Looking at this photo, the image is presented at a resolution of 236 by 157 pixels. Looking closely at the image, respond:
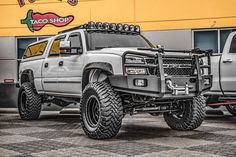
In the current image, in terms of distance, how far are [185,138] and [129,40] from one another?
2560 mm

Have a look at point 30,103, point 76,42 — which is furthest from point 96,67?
point 30,103

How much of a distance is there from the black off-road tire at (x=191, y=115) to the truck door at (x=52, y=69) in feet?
9.36

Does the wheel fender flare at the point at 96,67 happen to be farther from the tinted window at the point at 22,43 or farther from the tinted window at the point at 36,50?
the tinted window at the point at 22,43

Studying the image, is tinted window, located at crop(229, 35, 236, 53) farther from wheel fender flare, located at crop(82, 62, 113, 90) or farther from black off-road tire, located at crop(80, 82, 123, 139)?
black off-road tire, located at crop(80, 82, 123, 139)

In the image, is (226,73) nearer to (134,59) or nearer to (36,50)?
(134,59)

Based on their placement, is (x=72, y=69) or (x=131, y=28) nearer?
(x=72, y=69)

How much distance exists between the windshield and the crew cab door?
0.25m

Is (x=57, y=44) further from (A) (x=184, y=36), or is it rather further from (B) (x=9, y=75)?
(B) (x=9, y=75)

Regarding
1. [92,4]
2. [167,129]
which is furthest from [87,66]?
[92,4]

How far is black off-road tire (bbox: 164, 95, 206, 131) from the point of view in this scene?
320 inches

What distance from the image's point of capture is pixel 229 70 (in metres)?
9.60

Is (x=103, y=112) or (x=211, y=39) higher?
(x=211, y=39)

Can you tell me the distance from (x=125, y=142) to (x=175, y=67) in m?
1.56

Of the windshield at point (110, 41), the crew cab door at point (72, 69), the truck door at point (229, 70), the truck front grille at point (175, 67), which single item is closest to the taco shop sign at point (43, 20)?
the crew cab door at point (72, 69)
